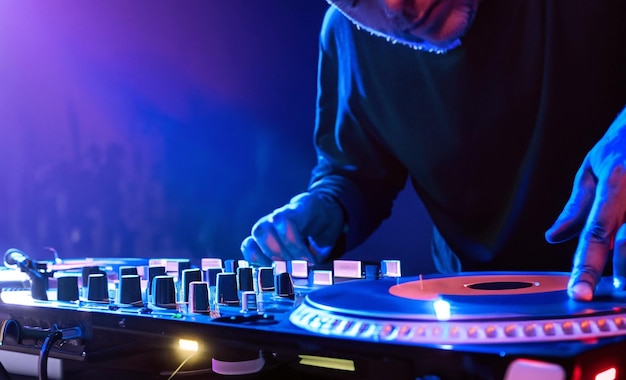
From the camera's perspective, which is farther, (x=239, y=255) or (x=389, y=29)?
(x=239, y=255)

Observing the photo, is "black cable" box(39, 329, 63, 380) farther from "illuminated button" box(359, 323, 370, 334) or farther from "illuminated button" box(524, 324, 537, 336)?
"illuminated button" box(524, 324, 537, 336)

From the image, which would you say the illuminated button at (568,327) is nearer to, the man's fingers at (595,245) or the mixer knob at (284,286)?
the man's fingers at (595,245)

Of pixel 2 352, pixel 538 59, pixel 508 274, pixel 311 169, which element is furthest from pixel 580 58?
pixel 2 352

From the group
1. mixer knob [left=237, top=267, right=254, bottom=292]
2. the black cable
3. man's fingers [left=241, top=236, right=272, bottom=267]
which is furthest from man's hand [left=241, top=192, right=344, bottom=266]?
the black cable

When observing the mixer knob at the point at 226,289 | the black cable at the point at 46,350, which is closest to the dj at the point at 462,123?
the mixer knob at the point at 226,289

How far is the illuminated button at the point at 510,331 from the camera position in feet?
1.92

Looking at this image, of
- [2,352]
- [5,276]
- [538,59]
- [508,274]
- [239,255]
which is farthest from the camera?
[239,255]

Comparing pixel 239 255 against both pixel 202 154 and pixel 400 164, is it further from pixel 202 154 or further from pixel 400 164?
pixel 400 164

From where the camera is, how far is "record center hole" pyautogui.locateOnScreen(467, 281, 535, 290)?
87 cm

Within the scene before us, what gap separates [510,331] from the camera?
59 centimetres

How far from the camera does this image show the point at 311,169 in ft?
5.28

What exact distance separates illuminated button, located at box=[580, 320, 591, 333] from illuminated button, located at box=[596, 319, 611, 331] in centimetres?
1

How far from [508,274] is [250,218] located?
880mm

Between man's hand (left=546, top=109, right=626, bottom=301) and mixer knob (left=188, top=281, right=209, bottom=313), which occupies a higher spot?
man's hand (left=546, top=109, right=626, bottom=301)
